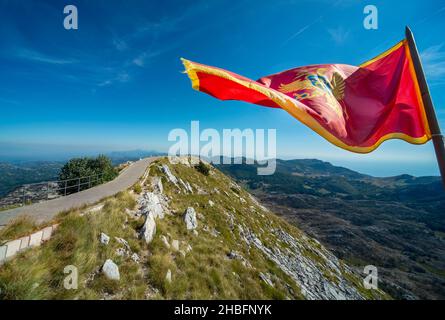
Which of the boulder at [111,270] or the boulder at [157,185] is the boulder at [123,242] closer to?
the boulder at [111,270]

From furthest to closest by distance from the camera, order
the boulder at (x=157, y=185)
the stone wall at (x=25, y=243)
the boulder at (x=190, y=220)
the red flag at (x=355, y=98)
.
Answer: the boulder at (x=157, y=185)
the boulder at (x=190, y=220)
the stone wall at (x=25, y=243)
the red flag at (x=355, y=98)

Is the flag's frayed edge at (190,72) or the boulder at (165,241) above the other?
the flag's frayed edge at (190,72)

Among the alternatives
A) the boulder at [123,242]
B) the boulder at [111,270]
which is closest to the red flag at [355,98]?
the boulder at [111,270]

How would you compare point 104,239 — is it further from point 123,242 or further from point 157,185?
point 157,185

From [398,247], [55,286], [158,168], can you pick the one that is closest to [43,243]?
[55,286]

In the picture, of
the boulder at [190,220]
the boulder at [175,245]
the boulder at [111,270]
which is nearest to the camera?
the boulder at [111,270]

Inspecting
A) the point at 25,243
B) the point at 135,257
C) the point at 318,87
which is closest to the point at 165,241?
the point at 135,257

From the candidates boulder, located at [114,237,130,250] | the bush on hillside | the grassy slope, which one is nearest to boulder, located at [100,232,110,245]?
the grassy slope
